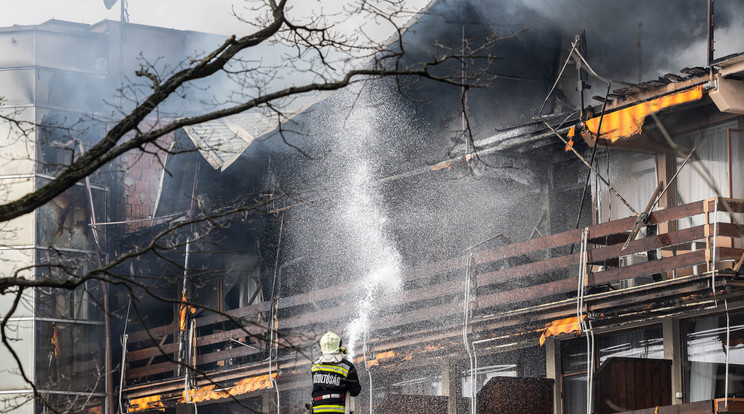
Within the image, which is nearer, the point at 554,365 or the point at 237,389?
the point at 554,365

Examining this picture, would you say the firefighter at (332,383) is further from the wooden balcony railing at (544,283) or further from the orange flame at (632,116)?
the orange flame at (632,116)

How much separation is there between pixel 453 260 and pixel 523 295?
1.63 meters

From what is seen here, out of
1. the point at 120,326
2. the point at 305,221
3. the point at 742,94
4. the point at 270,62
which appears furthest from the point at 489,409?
the point at 270,62

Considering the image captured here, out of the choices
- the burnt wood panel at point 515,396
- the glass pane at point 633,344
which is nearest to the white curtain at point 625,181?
the glass pane at point 633,344

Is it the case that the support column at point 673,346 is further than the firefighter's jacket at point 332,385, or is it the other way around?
the support column at point 673,346

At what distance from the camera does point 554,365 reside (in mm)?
17547

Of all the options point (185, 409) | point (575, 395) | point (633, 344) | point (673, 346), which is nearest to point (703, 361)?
point (673, 346)

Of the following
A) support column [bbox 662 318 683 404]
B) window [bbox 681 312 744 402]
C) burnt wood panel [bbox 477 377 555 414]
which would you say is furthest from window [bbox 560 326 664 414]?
window [bbox 681 312 744 402]

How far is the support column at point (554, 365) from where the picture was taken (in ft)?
56.8

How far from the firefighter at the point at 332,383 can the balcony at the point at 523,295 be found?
227mm

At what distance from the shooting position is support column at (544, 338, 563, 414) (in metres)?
17.3

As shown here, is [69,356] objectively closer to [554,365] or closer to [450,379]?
[450,379]

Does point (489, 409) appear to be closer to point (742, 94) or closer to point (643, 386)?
point (643, 386)

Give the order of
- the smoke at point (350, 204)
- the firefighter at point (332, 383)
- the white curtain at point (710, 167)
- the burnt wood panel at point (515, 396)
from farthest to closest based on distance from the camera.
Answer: the smoke at point (350, 204) < the burnt wood panel at point (515, 396) < the white curtain at point (710, 167) < the firefighter at point (332, 383)
